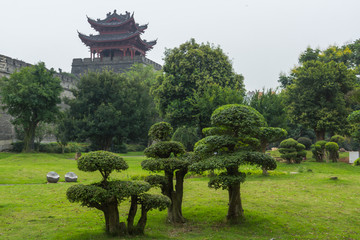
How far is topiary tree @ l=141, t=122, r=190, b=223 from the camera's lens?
9195 mm

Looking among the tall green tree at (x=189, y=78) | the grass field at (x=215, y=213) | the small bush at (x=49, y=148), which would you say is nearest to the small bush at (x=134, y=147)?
the small bush at (x=49, y=148)

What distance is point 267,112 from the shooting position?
22812 mm

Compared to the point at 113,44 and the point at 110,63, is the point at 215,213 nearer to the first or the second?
the point at 110,63

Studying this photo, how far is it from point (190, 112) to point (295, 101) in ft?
32.0

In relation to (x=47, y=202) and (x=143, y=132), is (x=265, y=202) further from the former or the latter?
(x=143, y=132)

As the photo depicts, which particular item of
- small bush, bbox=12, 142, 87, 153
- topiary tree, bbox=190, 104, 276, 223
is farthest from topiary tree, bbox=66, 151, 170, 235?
small bush, bbox=12, 142, 87, 153

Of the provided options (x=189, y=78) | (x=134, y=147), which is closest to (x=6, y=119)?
(x=134, y=147)

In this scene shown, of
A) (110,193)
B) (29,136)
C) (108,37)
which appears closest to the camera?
(110,193)

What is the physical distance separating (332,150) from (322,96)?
18.0 ft

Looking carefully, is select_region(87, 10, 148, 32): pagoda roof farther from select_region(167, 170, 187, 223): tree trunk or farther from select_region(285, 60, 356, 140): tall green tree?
select_region(167, 170, 187, 223): tree trunk

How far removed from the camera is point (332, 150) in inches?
929

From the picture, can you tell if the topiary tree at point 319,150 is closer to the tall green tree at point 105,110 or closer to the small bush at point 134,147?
the tall green tree at point 105,110

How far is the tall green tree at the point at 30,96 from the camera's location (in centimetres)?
2678

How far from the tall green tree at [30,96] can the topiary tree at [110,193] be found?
2154 cm
